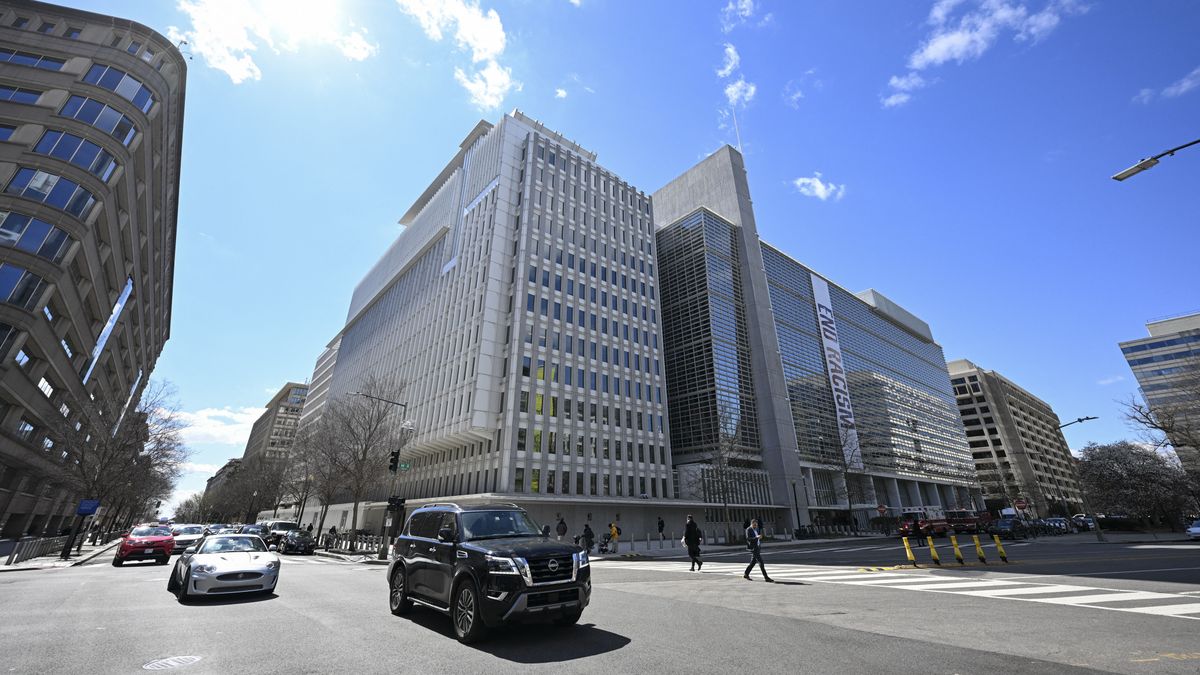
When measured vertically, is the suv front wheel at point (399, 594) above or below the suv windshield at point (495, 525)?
below

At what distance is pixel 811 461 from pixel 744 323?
20617mm

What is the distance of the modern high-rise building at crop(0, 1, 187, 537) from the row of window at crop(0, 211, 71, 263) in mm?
60

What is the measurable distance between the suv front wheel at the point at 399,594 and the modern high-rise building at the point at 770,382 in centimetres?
3780

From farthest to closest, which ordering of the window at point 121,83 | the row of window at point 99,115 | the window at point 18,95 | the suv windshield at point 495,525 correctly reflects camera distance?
the window at point 121,83 → the row of window at point 99,115 → the window at point 18,95 → the suv windshield at point 495,525

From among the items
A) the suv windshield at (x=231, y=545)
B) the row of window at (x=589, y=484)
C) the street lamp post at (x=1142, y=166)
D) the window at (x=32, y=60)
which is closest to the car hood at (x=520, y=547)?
the suv windshield at (x=231, y=545)

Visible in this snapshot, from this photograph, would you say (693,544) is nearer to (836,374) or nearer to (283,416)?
(836,374)

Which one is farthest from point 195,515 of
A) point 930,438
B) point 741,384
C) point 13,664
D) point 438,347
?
point 930,438

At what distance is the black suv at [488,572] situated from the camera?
22.5ft

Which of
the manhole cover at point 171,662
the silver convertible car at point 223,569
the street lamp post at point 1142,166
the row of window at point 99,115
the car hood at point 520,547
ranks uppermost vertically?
the row of window at point 99,115

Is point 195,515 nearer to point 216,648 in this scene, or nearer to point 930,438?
point 216,648

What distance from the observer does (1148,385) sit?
311ft

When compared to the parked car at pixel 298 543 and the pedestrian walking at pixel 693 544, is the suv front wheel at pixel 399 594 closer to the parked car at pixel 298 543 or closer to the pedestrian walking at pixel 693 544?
the pedestrian walking at pixel 693 544

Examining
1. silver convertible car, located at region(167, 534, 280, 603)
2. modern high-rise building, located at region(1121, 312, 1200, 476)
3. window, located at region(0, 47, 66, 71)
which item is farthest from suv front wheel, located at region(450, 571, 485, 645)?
modern high-rise building, located at region(1121, 312, 1200, 476)

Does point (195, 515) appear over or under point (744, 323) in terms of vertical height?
under
